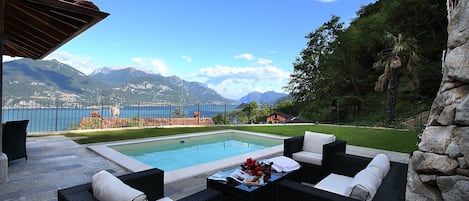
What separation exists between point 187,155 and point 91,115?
7313 millimetres

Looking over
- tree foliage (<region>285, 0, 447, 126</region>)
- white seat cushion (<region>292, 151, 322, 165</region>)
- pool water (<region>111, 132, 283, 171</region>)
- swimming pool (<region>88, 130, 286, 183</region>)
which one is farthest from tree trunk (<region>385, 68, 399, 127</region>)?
white seat cushion (<region>292, 151, 322, 165</region>)

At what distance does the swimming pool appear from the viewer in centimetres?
442

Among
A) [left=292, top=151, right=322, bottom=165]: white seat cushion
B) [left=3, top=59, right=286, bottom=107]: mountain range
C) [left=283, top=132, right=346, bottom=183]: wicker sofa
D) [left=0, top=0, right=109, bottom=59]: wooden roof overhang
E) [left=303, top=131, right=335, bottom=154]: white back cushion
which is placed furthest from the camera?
[left=3, top=59, right=286, bottom=107]: mountain range

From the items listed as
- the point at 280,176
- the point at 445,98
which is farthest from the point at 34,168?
the point at 445,98

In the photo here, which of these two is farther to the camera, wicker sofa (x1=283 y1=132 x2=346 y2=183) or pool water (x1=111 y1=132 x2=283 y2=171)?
pool water (x1=111 y1=132 x2=283 y2=171)

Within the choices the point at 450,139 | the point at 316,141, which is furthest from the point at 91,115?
the point at 450,139

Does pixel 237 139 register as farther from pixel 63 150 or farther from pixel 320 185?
pixel 320 185

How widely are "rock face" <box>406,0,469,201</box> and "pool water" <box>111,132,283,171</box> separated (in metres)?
4.55

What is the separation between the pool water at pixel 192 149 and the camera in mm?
6173

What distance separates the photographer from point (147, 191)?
2.52 metres

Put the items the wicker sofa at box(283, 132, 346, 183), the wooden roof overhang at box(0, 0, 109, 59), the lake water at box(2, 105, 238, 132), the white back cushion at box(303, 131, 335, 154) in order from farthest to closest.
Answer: the lake water at box(2, 105, 238, 132) < the white back cushion at box(303, 131, 335, 154) < the wicker sofa at box(283, 132, 346, 183) < the wooden roof overhang at box(0, 0, 109, 59)

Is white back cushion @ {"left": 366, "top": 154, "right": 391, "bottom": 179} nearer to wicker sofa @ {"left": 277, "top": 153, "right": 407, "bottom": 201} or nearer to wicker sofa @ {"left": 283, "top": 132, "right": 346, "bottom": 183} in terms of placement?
wicker sofa @ {"left": 277, "top": 153, "right": 407, "bottom": 201}

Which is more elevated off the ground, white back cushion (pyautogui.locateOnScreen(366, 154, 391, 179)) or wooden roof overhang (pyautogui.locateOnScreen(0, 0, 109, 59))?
wooden roof overhang (pyautogui.locateOnScreen(0, 0, 109, 59))

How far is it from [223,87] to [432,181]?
8674 centimetres
